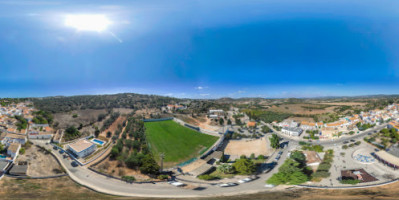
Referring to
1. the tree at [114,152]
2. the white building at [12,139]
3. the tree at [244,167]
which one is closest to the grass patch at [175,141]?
the tree at [114,152]

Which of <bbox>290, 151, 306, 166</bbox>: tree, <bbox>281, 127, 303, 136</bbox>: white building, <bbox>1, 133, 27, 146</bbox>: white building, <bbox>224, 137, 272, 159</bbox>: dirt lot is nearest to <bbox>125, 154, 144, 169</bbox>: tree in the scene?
<bbox>224, 137, 272, 159</bbox>: dirt lot

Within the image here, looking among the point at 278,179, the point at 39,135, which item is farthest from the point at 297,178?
the point at 39,135

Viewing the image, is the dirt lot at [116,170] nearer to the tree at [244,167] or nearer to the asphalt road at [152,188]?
the asphalt road at [152,188]

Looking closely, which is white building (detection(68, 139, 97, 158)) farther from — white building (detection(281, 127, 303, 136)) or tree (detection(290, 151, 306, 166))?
white building (detection(281, 127, 303, 136))

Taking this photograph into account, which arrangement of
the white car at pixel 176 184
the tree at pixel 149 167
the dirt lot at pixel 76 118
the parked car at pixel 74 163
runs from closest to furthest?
the white car at pixel 176 184 → the tree at pixel 149 167 → the parked car at pixel 74 163 → the dirt lot at pixel 76 118

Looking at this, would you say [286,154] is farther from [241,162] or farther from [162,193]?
[162,193]
